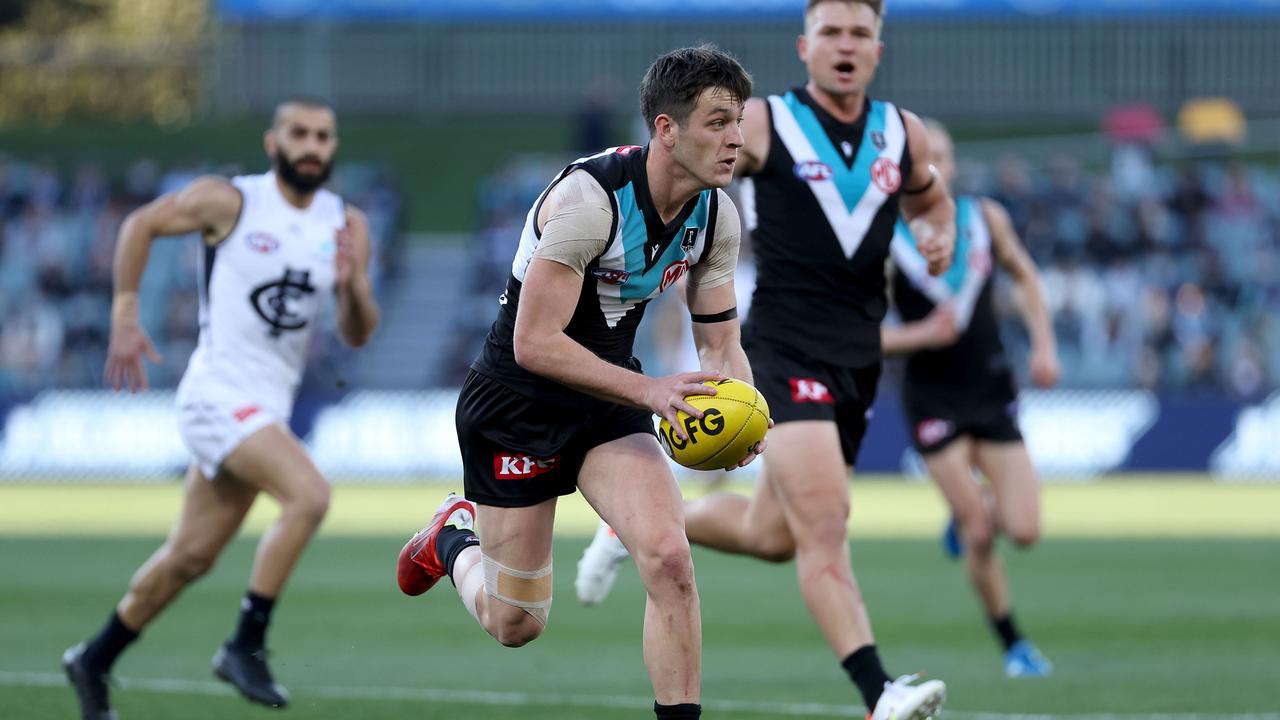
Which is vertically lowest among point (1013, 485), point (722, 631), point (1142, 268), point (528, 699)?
point (722, 631)

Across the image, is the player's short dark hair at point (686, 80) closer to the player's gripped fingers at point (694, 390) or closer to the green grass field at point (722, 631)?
the player's gripped fingers at point (694, 390)

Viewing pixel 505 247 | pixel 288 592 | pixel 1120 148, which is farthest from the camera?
pixel 1120 148

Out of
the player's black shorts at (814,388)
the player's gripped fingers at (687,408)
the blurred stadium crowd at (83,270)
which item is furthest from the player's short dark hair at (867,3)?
the blurred stadium crowd at (83,270)

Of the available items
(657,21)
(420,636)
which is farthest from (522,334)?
(657,21)

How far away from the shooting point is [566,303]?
5.52m

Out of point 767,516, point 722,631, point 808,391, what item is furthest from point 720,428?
point 722,631

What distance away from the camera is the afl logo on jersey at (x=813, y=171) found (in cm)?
727

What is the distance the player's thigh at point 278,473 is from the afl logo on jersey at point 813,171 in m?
2.63

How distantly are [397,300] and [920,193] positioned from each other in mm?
21628

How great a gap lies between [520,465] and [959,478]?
437cm

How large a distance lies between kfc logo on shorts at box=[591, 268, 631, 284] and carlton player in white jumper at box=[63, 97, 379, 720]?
2817 millimetres

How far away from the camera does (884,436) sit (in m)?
22.5

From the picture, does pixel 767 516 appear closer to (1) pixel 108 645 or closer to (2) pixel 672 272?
(2) pixel 672 272

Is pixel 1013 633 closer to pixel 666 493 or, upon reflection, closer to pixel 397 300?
pixel 666 493
